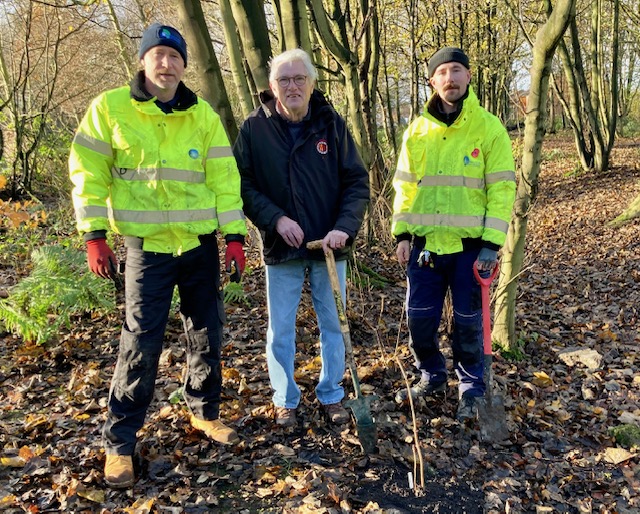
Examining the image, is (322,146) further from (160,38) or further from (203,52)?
(203,52)

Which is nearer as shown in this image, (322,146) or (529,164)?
(322,146)

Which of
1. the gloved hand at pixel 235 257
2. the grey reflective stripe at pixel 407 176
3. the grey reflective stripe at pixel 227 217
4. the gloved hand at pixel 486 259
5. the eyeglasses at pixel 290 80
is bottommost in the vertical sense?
the gloved hand at pixel 486 259

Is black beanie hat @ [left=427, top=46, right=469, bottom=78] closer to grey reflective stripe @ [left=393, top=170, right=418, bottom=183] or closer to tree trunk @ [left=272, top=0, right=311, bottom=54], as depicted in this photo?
grey reflective stripe @ [left=393, top=170, right=418, bottom=183]

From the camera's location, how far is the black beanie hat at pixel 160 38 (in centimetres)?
277

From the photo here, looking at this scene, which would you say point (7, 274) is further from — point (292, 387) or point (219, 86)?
point (292, 387)

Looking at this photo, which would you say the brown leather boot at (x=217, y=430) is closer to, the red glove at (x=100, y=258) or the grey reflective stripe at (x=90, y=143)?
the red glove at (x=100, y=258)

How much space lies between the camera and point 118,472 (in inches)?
113

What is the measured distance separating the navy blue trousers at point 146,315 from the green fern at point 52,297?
72.2 inches

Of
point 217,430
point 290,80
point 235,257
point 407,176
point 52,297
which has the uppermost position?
point 290,80

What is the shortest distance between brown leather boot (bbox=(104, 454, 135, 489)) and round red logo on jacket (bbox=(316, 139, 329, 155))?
7.14 feet

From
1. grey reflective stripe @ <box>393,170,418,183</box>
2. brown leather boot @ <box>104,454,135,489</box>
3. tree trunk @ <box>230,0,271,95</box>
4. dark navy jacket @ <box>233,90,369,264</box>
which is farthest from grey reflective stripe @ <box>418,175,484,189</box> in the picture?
brown leather boot @ <box>104,454,135,489</box>

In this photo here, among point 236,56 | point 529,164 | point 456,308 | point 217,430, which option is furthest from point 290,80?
point 236,56

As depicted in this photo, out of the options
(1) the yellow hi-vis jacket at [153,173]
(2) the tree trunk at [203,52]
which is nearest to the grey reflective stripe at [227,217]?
(1) the yellow hi-vis jacket at [153,173]

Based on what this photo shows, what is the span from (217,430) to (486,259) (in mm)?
2131
